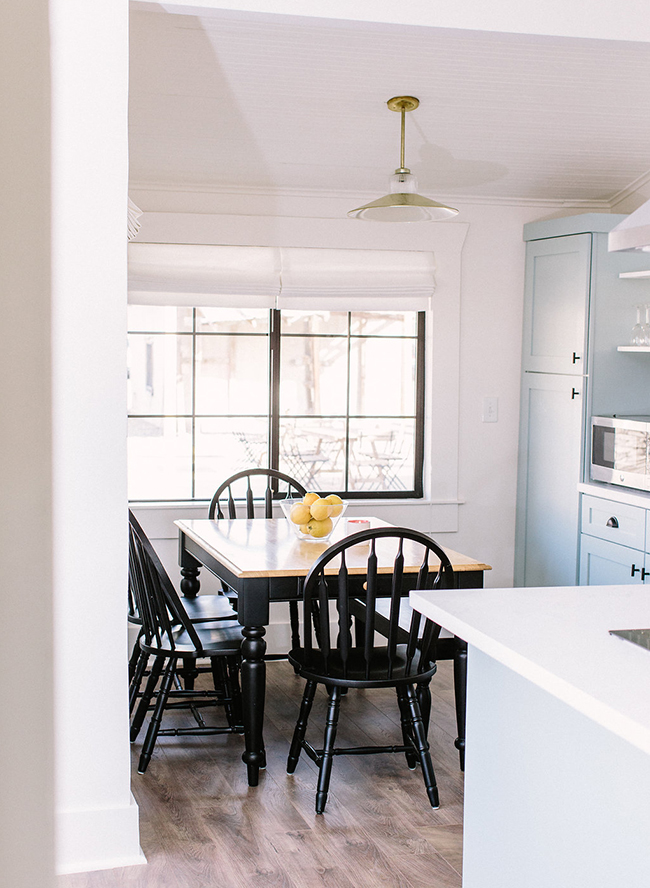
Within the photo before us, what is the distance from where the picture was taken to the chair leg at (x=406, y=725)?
2.90m

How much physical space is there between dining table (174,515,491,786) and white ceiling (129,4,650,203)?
169cm

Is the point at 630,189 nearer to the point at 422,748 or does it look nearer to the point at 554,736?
the point at 422,748

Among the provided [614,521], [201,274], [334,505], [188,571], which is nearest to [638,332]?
[614,521]

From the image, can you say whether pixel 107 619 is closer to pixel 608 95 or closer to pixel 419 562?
pixel 419 562

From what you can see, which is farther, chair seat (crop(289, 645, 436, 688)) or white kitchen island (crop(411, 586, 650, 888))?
chair seat (crop(289, 645, 436, 688))

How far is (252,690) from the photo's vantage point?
289cm

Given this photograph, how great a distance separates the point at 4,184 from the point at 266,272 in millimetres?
4289

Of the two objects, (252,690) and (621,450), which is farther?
(621,450)

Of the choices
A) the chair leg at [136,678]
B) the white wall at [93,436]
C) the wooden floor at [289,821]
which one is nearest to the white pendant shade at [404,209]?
the white wall at [93,436]

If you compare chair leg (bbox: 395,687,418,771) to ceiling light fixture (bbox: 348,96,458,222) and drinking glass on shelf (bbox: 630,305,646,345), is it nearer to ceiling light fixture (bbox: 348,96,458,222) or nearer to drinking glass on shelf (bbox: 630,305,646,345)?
ceiling light fixture (bbox: 348,96,458,222)

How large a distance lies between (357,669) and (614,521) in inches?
65.1

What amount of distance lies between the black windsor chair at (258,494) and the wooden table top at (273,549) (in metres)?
0.16

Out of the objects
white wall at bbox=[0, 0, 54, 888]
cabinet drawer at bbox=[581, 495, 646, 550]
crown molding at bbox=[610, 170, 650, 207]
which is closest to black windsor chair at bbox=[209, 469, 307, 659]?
cabinet drawer at bbox=[581, 495, 646, 550]

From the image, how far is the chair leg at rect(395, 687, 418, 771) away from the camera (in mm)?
2901
